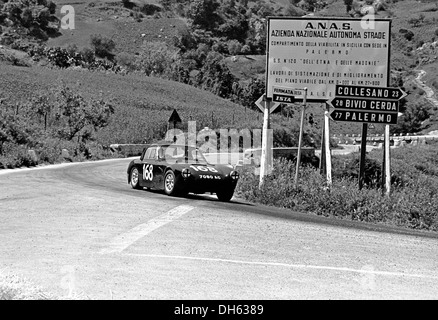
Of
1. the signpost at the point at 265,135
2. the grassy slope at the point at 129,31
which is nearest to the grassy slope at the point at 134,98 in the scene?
the signpost at the point at 265,135

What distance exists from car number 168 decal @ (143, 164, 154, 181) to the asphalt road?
269 centimetres

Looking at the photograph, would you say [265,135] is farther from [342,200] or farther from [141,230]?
[141,230]

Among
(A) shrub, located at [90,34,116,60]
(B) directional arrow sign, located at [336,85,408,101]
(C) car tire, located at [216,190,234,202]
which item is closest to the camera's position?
(C) car tire, located at [216,190,234,202]

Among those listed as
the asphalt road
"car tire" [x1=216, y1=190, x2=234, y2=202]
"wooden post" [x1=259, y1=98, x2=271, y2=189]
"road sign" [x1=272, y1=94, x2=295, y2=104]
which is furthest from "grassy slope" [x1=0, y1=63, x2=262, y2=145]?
the asphalt road

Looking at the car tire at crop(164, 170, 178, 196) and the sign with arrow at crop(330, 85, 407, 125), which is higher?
the sign with arrow at crop(330, 85, 407, 125)

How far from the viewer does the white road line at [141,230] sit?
10.2 metres

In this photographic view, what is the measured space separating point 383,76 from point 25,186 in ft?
36.9

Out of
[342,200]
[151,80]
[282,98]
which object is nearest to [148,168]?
[282,98]

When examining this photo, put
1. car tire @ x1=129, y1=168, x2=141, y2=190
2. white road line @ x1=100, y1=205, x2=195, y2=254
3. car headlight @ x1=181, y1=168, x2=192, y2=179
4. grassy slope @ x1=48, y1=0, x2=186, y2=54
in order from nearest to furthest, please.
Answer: white road line @ x1=100, y1=205, x2=195, y2=254 < car headlight @ x1=181, y1=168, x2=192, y2=179 < car tire @ x1=129, y1=168, x2=141, y2=190 < grassy slope @ x1=48, y1=0, x2=186, y2=54

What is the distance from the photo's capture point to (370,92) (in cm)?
1992

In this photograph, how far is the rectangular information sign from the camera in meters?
21.9

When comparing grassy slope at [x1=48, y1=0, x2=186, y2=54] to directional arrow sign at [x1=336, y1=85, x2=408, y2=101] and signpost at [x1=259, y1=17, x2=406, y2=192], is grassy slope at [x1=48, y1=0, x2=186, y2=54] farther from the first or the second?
directional arrow sign at [x1=336, y1=85, x2=408, y2=101]

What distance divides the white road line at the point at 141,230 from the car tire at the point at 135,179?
16.0 ft
